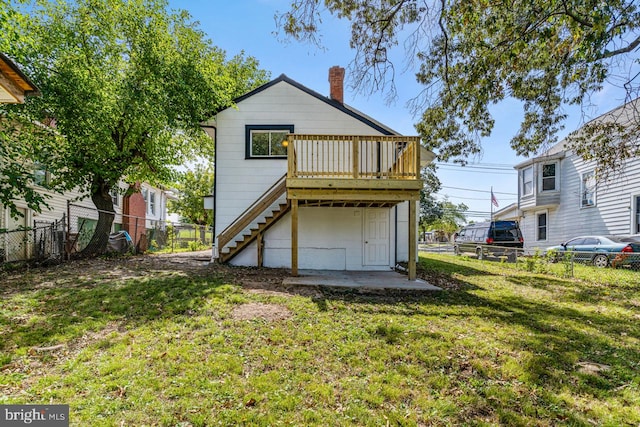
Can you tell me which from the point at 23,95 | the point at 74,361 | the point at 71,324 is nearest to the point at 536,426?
the point at 74,361

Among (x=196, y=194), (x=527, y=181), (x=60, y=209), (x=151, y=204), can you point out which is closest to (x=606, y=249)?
(x=527, y=181)

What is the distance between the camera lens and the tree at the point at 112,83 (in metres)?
9.43

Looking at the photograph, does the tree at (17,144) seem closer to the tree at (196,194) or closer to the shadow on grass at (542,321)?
the shadow on grass at (542,321)

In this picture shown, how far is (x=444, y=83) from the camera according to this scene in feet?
23.9

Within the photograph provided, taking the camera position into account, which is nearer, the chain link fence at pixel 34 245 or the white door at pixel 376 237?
the chain link fence at pixel 34 245

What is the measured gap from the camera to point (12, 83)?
15.1 ft

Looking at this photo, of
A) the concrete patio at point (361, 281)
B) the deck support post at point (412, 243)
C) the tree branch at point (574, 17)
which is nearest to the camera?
the tree branch at point (574, 17)

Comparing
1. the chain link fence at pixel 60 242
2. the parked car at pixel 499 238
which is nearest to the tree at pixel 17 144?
the chain link fence at pixel 60 242

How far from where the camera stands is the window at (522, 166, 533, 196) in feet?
60.1

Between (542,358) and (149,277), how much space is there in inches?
303

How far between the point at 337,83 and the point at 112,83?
7.51 metres

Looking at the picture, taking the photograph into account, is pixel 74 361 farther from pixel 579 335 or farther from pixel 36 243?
pixel 36 243

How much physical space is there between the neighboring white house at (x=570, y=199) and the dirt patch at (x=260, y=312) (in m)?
13.1

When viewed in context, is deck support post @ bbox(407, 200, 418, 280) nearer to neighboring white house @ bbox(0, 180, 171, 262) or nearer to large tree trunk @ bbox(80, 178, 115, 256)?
neighboring white house @ bbox(0, 180, 171, 262)
